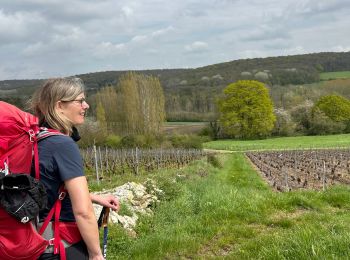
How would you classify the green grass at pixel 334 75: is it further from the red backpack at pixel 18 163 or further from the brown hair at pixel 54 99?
the red backpack at pixel 18 163

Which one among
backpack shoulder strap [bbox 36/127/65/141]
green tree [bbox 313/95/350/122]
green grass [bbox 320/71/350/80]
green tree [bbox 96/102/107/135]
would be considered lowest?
green tree [bbox 313/95/350/122]

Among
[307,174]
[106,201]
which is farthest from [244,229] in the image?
[307,174]

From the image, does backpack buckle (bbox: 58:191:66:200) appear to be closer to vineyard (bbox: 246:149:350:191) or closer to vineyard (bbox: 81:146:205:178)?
vineyard (bbox: 246:149:350:191)

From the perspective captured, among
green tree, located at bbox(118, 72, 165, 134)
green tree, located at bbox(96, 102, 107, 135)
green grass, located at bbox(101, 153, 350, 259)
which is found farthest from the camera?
green tree, located at bbox(96, 102, 107, 135)

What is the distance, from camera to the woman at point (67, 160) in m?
2.56

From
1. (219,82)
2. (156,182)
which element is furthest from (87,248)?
(219,82)

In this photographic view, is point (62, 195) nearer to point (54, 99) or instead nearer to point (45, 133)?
point (45, 133)

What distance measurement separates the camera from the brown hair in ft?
8.89

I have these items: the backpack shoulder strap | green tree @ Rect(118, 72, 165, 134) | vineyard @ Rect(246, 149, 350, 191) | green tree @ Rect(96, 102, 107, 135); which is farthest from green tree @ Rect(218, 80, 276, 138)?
the backpack shoulder strap

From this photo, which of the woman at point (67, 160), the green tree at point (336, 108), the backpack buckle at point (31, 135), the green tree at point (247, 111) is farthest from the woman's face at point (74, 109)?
the green tree at point (336, 108)

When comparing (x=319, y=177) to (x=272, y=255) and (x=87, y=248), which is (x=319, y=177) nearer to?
(x=272, y=255)

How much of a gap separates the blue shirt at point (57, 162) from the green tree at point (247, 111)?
68160mm

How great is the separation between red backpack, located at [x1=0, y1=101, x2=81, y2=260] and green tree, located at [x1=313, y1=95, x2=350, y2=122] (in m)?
75.2

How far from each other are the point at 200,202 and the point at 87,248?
205 inches
